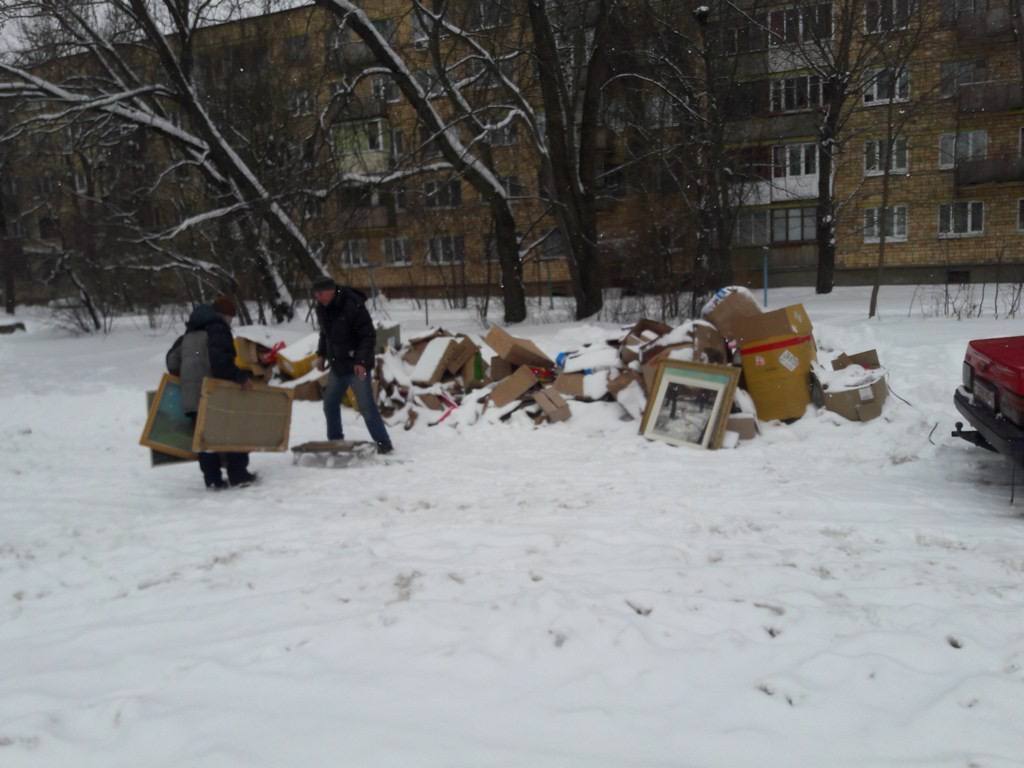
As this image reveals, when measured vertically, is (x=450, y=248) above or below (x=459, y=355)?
above

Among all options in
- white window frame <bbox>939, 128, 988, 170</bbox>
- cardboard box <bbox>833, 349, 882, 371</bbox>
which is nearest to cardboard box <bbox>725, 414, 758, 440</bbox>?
cardboard box <bbox>833, 349, 882, 371</bbox>

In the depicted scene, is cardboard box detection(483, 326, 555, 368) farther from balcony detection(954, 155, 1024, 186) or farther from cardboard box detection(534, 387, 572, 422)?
balcony detection(954, 155, 1024, 186)

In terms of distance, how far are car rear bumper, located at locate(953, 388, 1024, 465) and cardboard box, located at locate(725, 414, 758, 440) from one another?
1.84m

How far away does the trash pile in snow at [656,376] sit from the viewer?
720 centimetres

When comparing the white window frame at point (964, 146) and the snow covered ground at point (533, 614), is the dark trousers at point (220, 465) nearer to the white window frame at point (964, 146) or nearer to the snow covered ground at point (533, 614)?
the snow covered ground at point (533, 614)

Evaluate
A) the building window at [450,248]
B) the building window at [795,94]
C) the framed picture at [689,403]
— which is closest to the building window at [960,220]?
the building window at [795,94]

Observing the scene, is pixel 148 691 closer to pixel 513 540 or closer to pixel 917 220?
pixel 513 540

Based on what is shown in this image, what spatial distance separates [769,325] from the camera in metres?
7.47

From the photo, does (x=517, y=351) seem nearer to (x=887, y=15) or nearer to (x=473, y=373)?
(x=473, y=373)

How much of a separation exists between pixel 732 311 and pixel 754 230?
23.5m

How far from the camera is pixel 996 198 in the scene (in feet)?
89.1

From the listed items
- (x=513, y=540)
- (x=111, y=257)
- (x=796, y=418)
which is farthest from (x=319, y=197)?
(x=513, y=540)

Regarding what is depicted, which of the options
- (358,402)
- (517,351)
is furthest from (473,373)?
(358,402)

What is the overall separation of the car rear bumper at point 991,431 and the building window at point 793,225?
2543cm
